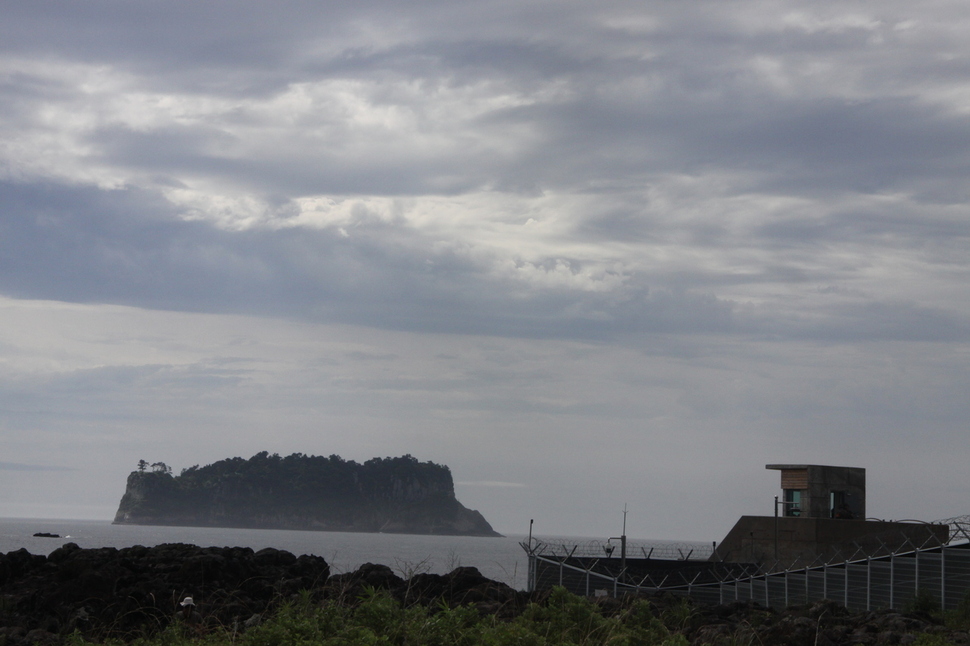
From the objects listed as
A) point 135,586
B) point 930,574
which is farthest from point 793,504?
point 135,586

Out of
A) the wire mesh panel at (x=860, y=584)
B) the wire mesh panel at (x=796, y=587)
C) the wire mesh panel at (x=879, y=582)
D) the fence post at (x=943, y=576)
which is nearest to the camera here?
the fence post at (x=943, y=576)

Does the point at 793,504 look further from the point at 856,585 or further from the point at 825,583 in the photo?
the point at 856,585

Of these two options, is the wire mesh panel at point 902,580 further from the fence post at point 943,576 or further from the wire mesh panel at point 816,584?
the wire mesh panel at point 816,584

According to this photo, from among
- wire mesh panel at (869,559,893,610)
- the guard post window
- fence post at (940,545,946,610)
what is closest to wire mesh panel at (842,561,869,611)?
wire mesh panel at (869,559,893,610)

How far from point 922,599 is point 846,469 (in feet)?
107

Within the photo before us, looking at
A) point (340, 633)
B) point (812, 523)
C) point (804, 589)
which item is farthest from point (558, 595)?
point (812, 523)

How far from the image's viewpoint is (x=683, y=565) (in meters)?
67.1

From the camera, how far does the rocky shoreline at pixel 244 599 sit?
20.7 m

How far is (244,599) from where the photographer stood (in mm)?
31719

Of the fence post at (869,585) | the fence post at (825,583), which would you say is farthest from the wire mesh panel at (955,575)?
the fence post at (825,583)

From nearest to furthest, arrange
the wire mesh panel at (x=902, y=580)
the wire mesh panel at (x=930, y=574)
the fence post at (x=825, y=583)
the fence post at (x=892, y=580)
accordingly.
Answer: the wire mesh panel at (x=930, y=574) → the wire mesh panel at (x=902, y=580) → the fence post at (x=892, y=580) → the fence post at (x=825, y=583)

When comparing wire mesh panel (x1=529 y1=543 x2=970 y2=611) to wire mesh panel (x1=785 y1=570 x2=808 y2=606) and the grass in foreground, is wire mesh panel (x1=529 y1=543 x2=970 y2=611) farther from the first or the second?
the grass in foreground

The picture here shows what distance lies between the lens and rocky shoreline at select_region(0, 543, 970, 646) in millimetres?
20672

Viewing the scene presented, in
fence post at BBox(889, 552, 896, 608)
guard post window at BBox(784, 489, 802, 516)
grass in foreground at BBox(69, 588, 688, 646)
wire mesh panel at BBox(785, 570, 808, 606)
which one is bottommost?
wire mesh panel at BBox(785, 570, 808, 606)
